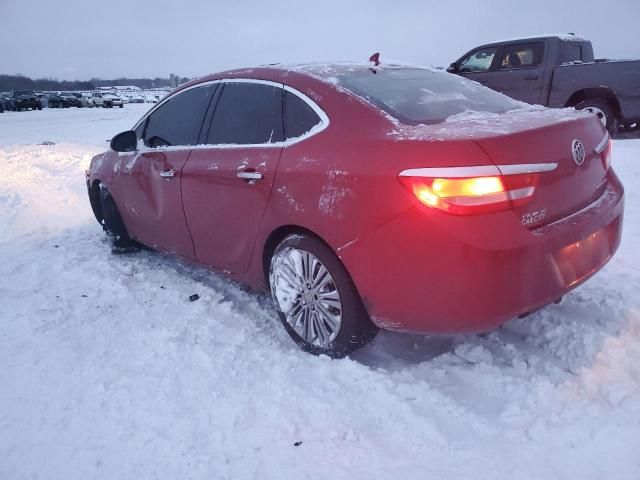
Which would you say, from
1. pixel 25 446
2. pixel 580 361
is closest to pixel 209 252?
pixel 25 446

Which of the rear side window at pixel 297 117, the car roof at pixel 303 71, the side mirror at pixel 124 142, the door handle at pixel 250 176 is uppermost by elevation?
the car roof at pixel 303 71

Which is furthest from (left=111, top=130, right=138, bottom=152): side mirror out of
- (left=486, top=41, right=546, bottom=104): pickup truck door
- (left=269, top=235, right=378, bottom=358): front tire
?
(left=486, top=41, right=546, bottom=104): pickup truck door

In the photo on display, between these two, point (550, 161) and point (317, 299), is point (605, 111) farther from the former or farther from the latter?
point (317, 299)

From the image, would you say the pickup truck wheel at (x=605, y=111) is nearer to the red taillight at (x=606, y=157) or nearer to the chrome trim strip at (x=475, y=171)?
the red taillight at (x=606, y=157)

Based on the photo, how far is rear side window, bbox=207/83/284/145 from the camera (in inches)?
113

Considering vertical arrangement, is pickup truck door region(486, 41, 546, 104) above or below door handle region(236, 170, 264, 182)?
above

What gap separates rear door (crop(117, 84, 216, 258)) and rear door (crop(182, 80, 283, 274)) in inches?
6.0

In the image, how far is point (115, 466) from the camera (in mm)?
2061

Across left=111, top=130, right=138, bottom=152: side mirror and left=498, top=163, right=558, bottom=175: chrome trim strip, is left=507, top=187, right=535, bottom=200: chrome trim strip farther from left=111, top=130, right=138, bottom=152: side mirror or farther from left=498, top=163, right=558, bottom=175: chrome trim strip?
left=111, top=130, right=138, bottom=152: side mirror

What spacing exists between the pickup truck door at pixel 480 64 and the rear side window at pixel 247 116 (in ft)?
24.1

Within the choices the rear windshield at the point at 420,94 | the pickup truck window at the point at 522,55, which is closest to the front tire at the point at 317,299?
the rear windshield at the point at 420,94

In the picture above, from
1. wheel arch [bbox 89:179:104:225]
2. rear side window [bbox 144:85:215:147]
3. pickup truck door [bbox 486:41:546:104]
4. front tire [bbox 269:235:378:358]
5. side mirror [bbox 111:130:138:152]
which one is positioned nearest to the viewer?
front tire [bbox 269:235:378:358]

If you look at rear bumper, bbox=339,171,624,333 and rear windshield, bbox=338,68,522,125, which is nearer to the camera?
rear bumper, bbox=339,171,624,333

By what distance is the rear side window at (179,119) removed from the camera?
351cm
